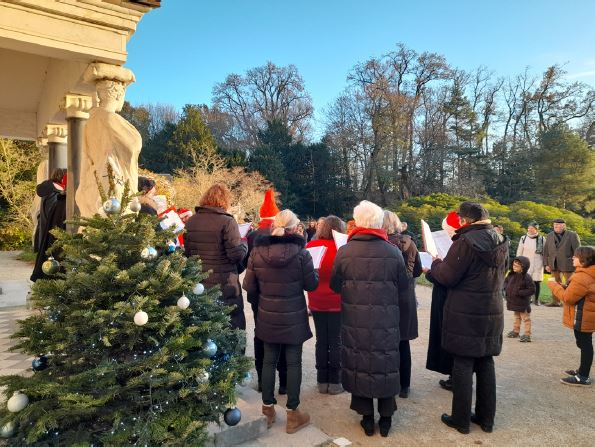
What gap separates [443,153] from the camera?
32594 millimetres

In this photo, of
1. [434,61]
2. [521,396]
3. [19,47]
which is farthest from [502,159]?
[19,47]

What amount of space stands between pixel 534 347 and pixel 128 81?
6313mm

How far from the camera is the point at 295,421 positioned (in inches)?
134

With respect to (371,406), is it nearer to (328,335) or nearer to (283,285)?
(328,335)

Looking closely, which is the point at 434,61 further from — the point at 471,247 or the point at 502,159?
the point at 471,247

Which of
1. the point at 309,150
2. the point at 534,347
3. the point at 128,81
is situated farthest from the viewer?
the point at 309,150

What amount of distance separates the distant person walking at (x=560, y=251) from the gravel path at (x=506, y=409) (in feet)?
12.5

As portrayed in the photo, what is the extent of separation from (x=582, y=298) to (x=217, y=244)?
12.7 feet

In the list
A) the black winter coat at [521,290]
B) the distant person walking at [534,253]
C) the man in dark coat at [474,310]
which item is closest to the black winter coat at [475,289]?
the man in dark coat at [474,310]

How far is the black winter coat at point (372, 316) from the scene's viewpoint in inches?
130

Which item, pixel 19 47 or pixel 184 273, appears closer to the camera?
pixel 184 273

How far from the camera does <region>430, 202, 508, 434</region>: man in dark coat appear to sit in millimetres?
3369

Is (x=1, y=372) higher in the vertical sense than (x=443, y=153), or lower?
lower

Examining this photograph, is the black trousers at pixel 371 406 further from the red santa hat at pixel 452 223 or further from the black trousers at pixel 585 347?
the black trousers at pixel 585 347
